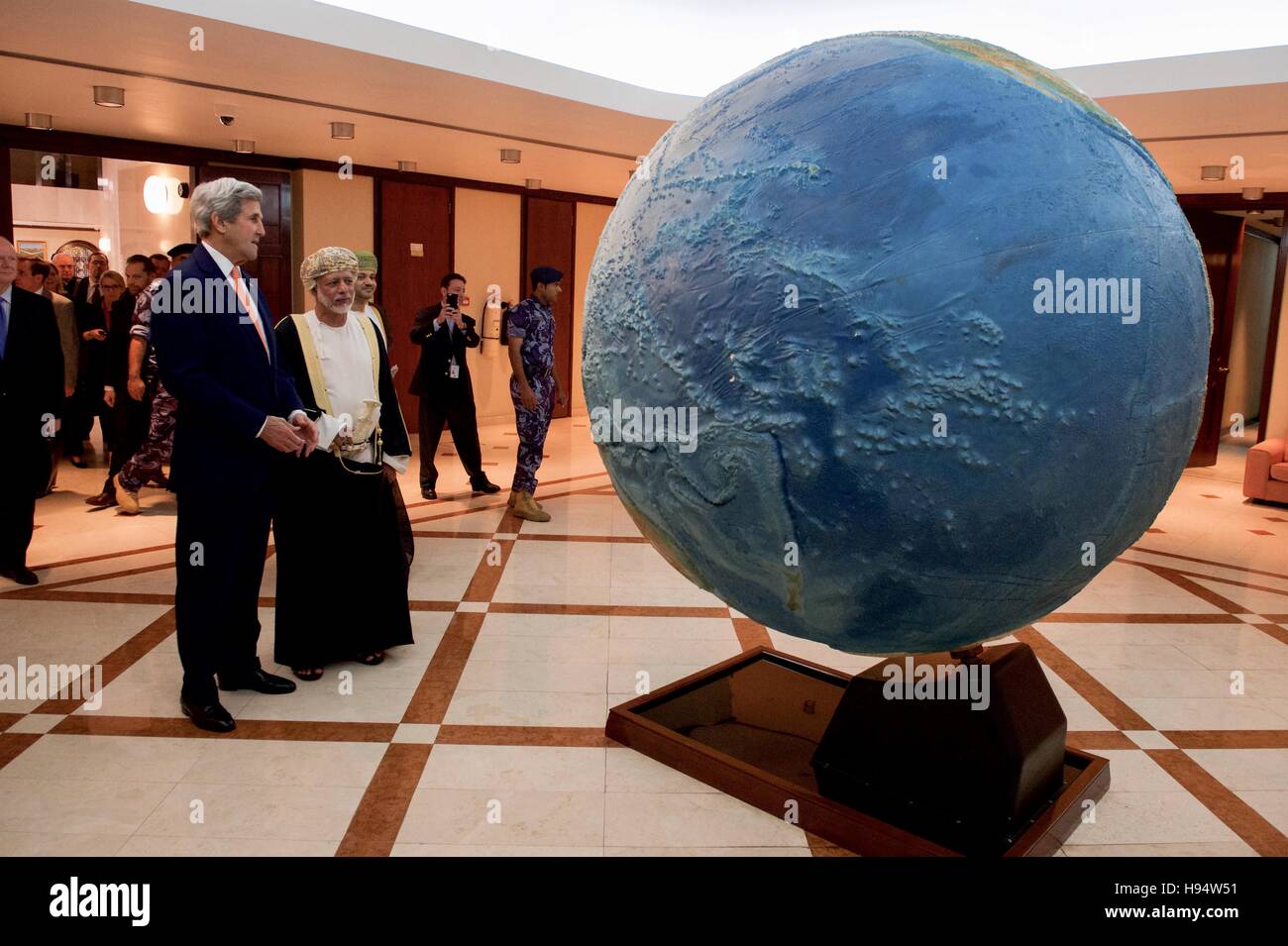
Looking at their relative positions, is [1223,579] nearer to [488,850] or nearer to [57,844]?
[488,850]

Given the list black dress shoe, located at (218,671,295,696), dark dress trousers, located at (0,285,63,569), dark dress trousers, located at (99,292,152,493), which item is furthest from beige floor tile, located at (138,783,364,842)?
dark dress trousers, located at (99,292,152,493)

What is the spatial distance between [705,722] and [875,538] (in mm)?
1823

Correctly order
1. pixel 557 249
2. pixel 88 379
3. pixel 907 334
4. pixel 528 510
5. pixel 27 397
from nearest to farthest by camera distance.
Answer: pixel 907 334
pixel 27 397
pixel 528 510
pixel 88 379
pixel 557 249

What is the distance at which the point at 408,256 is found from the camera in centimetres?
1100

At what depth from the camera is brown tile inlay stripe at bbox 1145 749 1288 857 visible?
10.0 ft

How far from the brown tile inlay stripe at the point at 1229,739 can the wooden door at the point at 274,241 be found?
8854 mm

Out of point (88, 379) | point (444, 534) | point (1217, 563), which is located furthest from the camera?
point (88, 379)

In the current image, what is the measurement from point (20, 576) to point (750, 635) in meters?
3.82

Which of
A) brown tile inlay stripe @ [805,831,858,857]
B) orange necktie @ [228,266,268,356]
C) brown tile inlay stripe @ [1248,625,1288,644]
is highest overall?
orange necktie @ [228,266,268,356]

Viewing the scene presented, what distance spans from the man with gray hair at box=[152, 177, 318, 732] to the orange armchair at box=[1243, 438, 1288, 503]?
8592mm

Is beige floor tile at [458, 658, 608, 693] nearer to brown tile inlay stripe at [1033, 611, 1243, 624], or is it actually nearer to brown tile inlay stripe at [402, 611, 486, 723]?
brown tile inlay stripe at [402, 611, 486, 723]

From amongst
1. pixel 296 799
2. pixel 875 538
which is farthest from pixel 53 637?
pixel 875 538

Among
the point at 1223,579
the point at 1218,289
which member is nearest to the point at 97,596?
the point at 1223,579

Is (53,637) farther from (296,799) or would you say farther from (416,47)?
(416,47)
